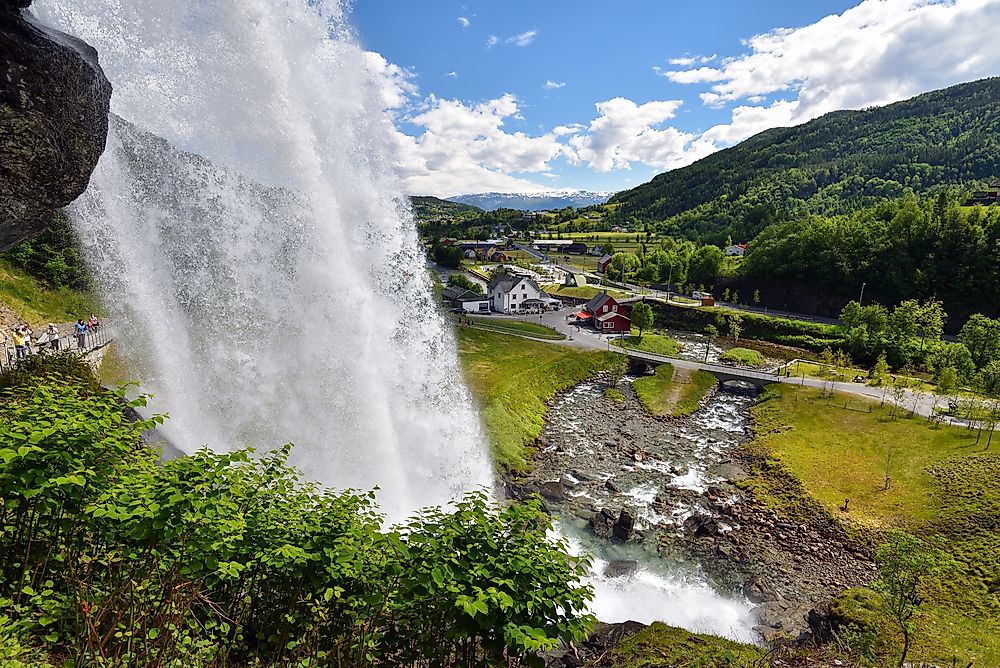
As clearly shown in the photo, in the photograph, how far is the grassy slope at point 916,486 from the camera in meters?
17.0

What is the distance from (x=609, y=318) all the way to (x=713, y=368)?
63.2ft

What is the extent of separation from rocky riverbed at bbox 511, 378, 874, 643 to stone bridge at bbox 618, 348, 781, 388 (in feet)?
37.3

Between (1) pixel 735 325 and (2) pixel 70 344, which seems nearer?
(2) pixel 70 344

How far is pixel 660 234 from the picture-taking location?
17812cm

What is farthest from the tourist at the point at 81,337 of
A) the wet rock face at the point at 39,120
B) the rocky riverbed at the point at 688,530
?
the rocky riverbed at the point at 688,530

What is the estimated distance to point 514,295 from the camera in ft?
258

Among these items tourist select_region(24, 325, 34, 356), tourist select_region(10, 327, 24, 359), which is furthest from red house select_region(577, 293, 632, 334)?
tourist select_region(10, 327, 24, 359)

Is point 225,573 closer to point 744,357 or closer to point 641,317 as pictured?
point 744,357

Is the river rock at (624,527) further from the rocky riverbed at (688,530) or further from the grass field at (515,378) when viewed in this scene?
the grass field at (515,378)

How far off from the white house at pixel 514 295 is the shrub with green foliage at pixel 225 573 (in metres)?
71.6

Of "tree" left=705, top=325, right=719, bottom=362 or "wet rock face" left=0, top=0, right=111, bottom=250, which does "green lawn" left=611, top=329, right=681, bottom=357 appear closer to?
"tree" left=705, top=325, right=719, bottom=362

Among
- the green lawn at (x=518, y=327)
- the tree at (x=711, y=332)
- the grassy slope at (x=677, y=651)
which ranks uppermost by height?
the grassy slope at (x=677, y=651)

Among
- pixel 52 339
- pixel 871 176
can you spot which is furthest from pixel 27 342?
pixel 871 176

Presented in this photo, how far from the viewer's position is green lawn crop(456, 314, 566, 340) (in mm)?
60713
